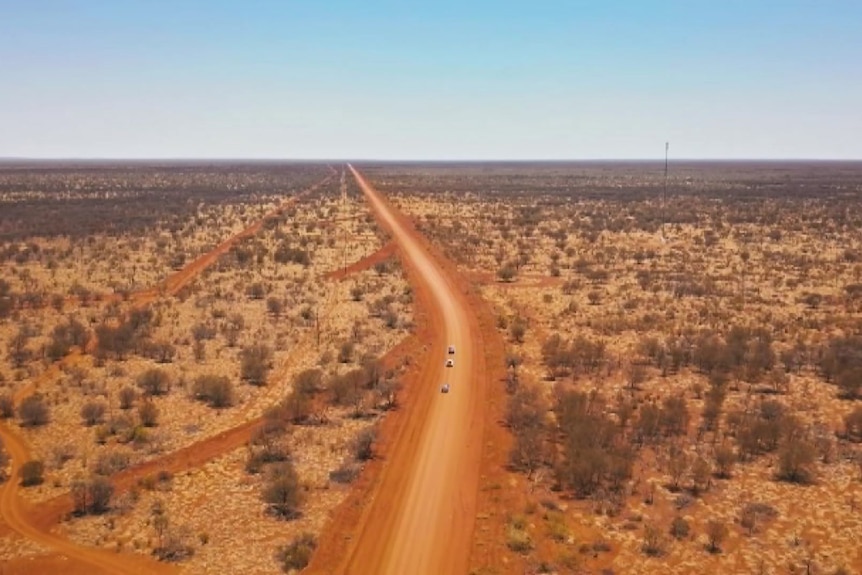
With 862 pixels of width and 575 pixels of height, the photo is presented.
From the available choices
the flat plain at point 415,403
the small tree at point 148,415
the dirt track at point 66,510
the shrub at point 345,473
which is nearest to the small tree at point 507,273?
the flat plain at point 415,403

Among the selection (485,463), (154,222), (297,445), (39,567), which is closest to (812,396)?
(485,463)

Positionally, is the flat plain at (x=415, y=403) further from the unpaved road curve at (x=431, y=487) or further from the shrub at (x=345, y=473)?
the unpaved road curve at (x=431, y=487)

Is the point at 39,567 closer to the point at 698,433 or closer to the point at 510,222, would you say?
the point at 698,433

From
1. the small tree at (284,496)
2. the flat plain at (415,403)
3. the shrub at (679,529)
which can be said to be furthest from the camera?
the small tree at (284,496)

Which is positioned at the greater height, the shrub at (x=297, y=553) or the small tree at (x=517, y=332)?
the small tree at (x=517, y=332)

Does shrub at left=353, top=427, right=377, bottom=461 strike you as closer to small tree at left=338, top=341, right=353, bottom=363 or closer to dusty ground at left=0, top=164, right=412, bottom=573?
dusty ground at left=0, top=164, right=412, bottom=573

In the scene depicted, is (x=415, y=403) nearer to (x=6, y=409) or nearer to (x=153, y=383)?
(x=153, y=383)

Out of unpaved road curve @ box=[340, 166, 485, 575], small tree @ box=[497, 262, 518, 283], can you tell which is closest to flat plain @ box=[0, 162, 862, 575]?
unpaved road curve @ box=[340, 166, 485, 575]
